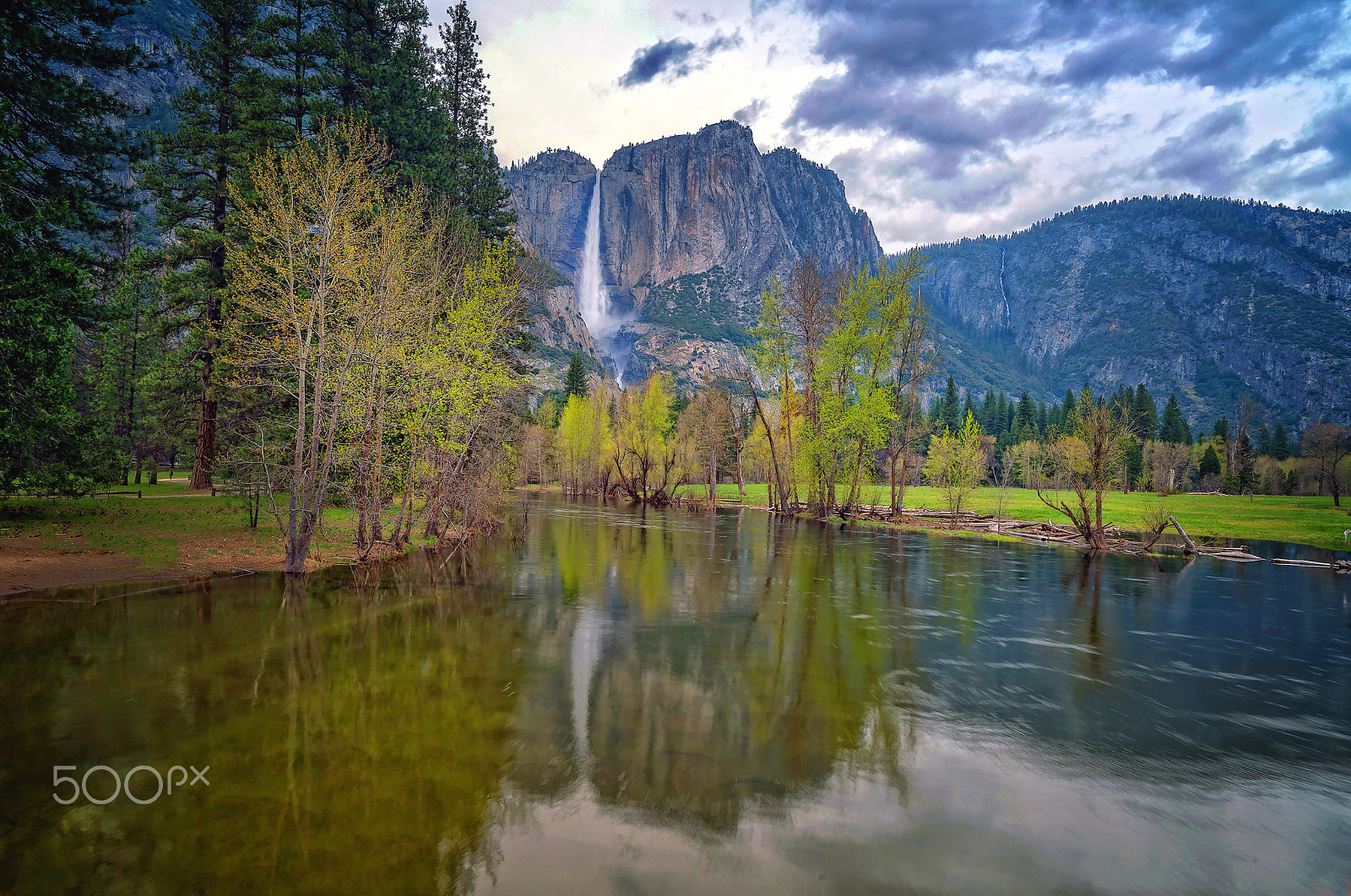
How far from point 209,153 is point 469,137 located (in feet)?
50.1

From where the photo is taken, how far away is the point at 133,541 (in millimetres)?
17906

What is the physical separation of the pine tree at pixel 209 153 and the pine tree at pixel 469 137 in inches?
386

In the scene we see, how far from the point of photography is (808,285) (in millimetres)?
42562

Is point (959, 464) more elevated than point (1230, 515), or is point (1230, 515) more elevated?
point (959, 464)

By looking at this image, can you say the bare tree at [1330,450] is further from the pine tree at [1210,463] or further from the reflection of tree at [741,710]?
the reflection of tree at [741,710]

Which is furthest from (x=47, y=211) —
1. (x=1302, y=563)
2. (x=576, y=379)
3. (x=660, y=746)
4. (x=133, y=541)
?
(x=576, y=379)

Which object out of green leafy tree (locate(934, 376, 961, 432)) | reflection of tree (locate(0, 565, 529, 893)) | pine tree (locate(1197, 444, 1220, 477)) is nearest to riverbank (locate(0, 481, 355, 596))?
reflection of tree (locate(0, 565, 529, 893))

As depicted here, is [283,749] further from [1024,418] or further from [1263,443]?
[1263,443]

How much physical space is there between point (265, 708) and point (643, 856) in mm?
6541

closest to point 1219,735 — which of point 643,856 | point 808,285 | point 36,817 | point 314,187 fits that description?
point 643,856

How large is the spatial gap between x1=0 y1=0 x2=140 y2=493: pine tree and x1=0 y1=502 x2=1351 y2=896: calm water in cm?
601

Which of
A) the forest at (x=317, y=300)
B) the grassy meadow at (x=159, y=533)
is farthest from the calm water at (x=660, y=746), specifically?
the forest at (x=317, y=300)

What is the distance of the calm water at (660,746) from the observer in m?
5.29

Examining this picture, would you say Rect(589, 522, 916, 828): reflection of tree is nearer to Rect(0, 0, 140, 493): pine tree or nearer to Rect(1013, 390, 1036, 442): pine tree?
Rect(0, 0, 140, 493): pine tree
